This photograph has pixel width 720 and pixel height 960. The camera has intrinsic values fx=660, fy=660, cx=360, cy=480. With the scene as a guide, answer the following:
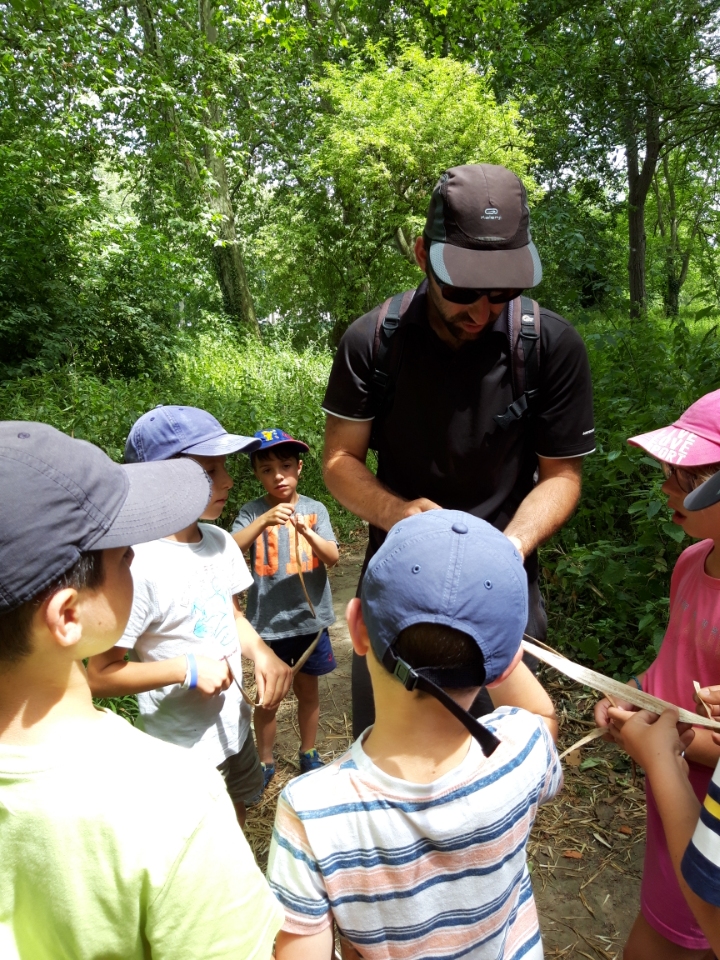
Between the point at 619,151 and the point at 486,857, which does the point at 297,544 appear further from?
the point at 619,151

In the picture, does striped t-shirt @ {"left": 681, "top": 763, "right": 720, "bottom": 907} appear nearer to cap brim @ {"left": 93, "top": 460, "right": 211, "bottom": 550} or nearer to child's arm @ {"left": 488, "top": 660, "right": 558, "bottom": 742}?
child's arm @ {"left": 488, "top": 660, "right": 558, "bottom": 742}

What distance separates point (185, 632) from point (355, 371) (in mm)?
1041

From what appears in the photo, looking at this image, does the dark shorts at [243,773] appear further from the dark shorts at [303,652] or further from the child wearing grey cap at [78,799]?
the child wearing grey cap at [78,799]

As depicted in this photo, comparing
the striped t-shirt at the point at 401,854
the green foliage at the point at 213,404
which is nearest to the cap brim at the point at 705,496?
the striped t-shirt at the point at 401,854

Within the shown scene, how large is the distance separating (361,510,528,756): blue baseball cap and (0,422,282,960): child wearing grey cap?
1.29 ft

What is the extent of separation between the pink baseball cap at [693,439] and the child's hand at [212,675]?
145 centimetres

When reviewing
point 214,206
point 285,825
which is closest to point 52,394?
point 285,825

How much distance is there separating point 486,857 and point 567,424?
4.56 ft

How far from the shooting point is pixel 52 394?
8.03 meters

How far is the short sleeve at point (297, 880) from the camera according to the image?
3.88 ft

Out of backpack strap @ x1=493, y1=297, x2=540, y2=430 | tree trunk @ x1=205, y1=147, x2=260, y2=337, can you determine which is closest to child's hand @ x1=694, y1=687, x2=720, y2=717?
backpack strap @ x1=493, y1=297, x2=540, y2=430

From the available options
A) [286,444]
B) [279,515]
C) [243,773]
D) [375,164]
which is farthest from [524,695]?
[375,164]

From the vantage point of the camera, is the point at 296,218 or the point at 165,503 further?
the point at 296,218

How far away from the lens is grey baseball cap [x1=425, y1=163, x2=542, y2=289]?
1981mm
